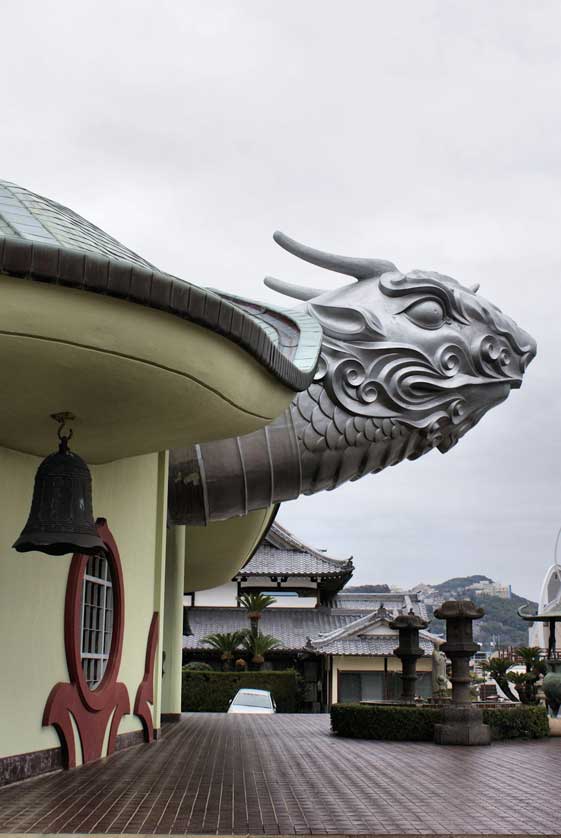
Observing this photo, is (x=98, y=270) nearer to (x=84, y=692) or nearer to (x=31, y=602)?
(x=31, y=602)

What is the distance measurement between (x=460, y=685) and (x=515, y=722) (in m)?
1.50

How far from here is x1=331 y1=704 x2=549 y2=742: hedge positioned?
530 inches

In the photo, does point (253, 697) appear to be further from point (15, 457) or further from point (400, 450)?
point (15, 457)

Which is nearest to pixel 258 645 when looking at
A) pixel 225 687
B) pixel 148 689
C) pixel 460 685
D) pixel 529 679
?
pixel 225 687

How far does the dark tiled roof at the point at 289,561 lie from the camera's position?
37562 millimetres

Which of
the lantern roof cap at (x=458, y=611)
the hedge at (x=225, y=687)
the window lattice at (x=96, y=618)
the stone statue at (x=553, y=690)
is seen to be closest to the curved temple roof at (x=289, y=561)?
the hedge at (x=225, y=687)

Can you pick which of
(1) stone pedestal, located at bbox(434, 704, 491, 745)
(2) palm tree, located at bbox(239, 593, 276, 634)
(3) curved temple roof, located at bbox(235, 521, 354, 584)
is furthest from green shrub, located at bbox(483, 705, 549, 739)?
(3) curved temple roof, located at bbox(235, 521, 354, 584)

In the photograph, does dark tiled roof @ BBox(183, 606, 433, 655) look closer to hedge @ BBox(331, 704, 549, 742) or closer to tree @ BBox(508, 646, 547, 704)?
tree @ BBox(508, 646, 547, 704)

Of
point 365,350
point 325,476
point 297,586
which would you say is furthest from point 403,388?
point 297,586

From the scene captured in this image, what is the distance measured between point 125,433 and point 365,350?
15.7 feet

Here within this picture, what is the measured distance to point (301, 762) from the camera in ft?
32.6

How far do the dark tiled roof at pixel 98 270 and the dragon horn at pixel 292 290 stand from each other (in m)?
5.05

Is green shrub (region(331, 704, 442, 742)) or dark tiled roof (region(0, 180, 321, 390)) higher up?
dark tiled roof (region(0, 180, 321, 390))

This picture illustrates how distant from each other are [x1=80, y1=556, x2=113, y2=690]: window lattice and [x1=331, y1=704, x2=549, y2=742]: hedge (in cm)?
535
